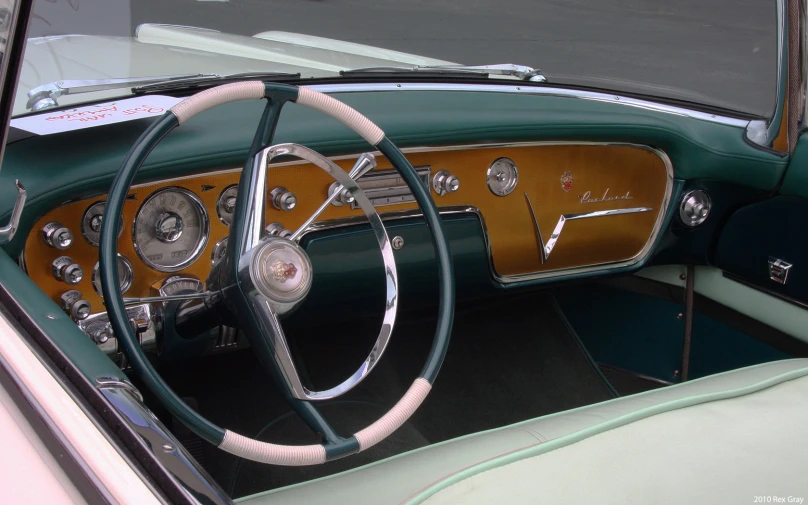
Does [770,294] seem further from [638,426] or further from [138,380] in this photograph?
[138,380]

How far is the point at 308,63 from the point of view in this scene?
7.28 feet

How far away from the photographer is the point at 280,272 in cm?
129

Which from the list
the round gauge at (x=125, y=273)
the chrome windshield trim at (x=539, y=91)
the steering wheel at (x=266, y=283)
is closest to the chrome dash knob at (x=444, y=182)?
the chrome windshield trim at (x=539, y=91)

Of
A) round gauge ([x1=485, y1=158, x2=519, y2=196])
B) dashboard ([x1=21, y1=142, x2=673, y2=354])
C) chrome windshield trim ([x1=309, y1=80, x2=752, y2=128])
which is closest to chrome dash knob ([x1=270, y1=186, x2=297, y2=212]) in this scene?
dashboard ([x1=21, y1=142, x2=673, y2=354])

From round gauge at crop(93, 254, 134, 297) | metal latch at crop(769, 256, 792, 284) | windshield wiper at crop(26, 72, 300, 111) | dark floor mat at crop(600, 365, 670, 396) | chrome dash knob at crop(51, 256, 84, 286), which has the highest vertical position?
windshield wiper at crop(26, 72, 300, 111)

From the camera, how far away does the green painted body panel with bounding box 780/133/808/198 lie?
212 centimetres

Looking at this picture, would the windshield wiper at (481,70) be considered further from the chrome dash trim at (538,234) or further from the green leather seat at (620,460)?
the green leather seat at (620,460)

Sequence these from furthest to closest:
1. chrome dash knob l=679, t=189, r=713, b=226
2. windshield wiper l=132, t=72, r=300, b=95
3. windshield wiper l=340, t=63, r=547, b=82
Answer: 1. chrome dash knob l=679, t=189, r=713, b=226
2. windshield wiper l=340, t=63, r=547, b=82
3. windshield wiper l=132, t=72, r=300, b=95

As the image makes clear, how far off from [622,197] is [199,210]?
49.7 inches

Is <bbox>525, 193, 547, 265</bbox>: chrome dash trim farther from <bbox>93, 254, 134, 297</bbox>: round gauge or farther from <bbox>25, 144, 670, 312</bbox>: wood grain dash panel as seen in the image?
<bbox>93, 254, 134, 297</bbox>: round gauge

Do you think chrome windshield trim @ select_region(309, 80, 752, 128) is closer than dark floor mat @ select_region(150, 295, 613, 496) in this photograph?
Yes

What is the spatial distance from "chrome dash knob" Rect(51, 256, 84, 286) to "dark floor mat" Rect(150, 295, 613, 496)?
785 millimetres

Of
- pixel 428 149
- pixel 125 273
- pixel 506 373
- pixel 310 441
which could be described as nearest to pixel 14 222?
pixel 125 273

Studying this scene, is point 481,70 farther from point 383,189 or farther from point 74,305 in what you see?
point 74,305
